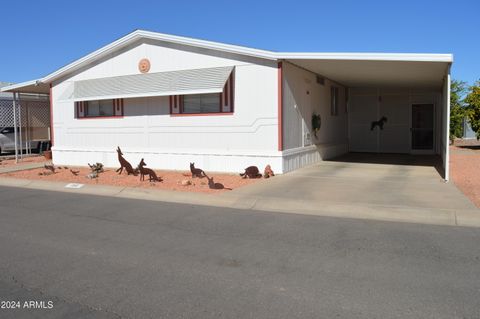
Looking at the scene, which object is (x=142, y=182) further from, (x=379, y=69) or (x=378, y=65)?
(x=379, y=69)

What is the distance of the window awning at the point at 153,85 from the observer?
516 inches

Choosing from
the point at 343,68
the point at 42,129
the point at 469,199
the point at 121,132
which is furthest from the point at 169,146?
the point at 42,129

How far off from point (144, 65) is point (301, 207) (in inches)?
326

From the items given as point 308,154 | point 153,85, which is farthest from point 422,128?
point 153,85

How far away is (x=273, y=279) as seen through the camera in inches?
191

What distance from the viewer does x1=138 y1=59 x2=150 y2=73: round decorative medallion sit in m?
14.7

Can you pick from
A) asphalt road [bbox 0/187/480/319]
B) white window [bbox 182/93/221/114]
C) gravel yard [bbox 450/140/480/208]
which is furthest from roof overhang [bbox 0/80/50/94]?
gravel yard [bbox 450/140/480/208]

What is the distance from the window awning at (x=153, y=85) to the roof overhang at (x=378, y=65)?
216cm

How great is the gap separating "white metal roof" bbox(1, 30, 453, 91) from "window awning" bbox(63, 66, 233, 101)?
0.62m

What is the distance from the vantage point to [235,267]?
17.3 feet

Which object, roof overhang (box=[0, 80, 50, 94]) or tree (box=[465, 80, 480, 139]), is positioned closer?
roof overhang (box=[0, 80, 50, 94])

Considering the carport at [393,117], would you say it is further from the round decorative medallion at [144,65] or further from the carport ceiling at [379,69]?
the round decorative medallion at [144,65]

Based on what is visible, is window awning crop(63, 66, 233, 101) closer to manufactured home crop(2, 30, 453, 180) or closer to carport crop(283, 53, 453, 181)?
manufactured home crop(2, 30, 453, 180)

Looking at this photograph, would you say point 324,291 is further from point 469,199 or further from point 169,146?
point 169,146
